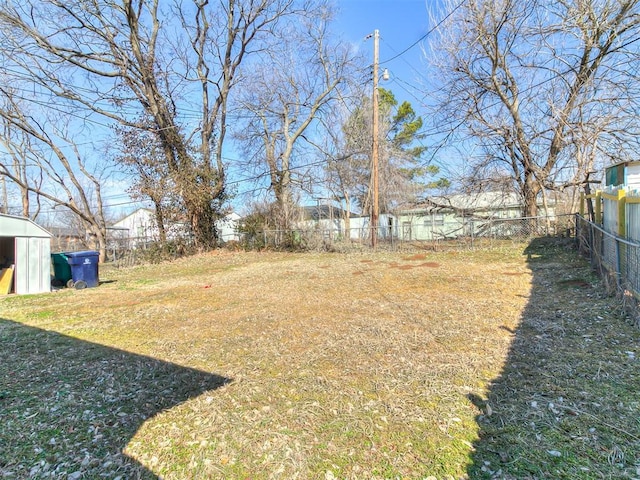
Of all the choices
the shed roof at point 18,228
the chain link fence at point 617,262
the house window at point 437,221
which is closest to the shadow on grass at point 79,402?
the chain link fence at point 617,262

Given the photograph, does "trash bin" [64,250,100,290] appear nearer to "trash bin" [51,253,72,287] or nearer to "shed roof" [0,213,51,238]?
"trash bin" [51,253,72,287]

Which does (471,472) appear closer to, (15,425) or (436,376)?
(436,376)

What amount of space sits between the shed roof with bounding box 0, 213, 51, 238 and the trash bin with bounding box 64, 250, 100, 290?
0.86 meters

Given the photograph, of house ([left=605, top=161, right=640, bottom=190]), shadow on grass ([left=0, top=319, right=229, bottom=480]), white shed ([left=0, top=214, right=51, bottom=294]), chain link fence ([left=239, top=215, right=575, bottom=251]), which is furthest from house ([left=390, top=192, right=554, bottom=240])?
shadow on grass ([left=0, top=319, right=229, bottom=480])

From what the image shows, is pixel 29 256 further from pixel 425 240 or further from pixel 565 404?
pixel 425 240

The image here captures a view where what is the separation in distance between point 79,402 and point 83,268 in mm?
7864

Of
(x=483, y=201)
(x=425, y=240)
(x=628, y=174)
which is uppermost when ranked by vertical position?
(x=483, y=201)

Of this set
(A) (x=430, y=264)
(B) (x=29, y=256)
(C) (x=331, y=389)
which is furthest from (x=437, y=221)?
(B) (x=29, y=256)

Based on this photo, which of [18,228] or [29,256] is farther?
[29,256]

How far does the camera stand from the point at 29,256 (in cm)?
828

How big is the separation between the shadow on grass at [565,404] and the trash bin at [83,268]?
10044 mm

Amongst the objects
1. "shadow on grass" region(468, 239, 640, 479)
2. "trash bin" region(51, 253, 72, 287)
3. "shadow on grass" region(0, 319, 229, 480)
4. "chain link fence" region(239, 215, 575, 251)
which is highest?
"chain link fence" region(239, 215, 575, 251)

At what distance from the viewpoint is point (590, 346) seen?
329 cm

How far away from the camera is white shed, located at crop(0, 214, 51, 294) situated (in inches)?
315
